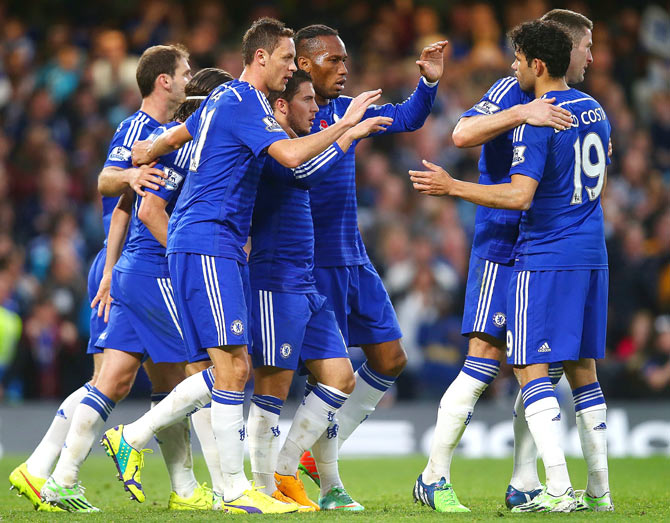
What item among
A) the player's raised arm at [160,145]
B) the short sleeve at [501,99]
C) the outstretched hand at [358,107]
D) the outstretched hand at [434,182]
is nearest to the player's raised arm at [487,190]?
the outstretched hand at [434,182]

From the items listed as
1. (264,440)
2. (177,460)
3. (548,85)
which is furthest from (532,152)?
(177,460)

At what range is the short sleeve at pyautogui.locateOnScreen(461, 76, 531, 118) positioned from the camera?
5637 millimetres

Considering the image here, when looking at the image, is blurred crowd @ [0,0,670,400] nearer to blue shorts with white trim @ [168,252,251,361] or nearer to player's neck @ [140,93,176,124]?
player's neck @ [140,93,176,124]

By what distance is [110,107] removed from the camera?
43.9 ft

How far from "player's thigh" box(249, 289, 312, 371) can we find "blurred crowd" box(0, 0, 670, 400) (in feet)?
18.3

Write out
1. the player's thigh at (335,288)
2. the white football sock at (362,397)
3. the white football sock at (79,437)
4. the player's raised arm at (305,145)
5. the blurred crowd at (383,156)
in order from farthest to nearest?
the blurred crowd at (383,156) → the white football sock at (362,397) → the player's thigh at (335,288) → the white football sock at (79,437) → the player's raised arm at (305,145)

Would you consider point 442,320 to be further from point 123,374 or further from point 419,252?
point 123,374

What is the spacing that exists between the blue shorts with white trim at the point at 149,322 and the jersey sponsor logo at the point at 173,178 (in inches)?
21.6

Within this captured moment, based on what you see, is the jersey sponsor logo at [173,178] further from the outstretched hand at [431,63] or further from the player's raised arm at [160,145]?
the outstretched hand at [431,63]

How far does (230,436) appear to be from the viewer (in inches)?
209

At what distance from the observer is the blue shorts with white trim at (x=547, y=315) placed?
210 inches

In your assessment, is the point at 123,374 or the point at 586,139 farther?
the point at 123,374

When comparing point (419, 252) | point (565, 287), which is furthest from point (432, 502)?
point (419, 252)

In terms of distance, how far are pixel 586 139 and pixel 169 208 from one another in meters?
2.44
